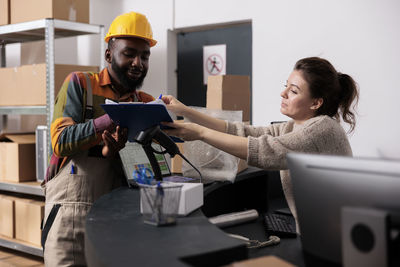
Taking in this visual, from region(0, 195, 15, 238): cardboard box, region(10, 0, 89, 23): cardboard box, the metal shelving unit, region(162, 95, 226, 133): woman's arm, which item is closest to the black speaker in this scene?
region(162, 95, 226, 133): woman's arm

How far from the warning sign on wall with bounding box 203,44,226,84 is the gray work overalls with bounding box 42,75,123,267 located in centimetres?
196

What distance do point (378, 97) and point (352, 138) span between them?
1.03 ft

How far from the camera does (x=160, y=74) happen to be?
3.71m

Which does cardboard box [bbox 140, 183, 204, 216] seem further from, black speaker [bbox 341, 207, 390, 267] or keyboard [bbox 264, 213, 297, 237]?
black speaker [bbox 341, 207, 390, 267]

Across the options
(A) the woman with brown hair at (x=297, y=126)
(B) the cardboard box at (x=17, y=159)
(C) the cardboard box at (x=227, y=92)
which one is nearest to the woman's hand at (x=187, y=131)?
(A) the woman with brown hair at (x=297, y=126)

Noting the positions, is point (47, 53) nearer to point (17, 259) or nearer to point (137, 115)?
point (17, 259)

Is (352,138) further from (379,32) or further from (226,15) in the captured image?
(226,15)

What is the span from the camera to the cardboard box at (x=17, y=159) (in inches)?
120

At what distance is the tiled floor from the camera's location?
2943 millimetres

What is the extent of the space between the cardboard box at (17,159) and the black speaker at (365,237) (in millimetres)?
2731

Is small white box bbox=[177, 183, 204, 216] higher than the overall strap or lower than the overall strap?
lower

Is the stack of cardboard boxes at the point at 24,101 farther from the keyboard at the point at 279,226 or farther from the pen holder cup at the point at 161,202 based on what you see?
the pen holder cup at the point at 161,202

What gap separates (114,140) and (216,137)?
1.26 ft

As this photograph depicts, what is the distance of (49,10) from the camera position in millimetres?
2857
